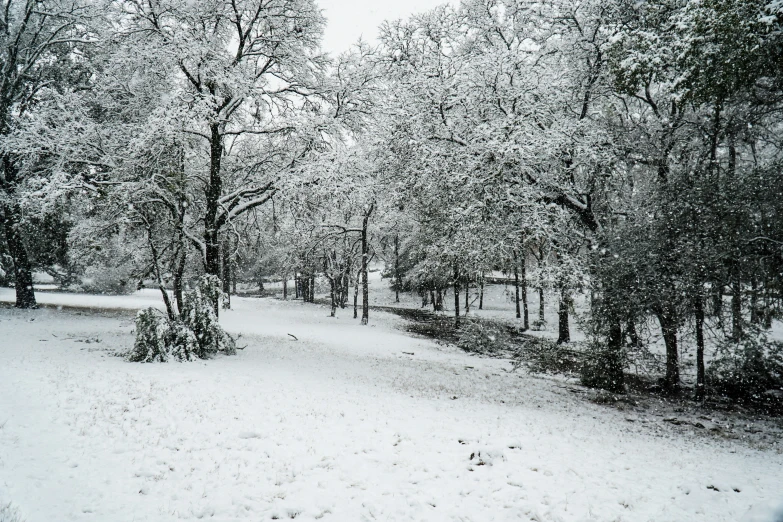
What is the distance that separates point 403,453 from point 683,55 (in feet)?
30.3

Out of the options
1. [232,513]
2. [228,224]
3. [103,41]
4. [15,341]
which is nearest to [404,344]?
[228,224]

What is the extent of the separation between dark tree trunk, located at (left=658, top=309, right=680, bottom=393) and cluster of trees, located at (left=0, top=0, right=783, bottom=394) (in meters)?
0.07

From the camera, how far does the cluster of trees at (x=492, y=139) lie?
8.98m

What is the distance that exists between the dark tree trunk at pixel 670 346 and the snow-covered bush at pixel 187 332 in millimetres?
12669

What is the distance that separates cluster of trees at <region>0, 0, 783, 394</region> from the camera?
8.98m

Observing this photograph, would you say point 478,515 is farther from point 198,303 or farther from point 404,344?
point 404,344

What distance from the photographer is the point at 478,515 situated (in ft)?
16.4

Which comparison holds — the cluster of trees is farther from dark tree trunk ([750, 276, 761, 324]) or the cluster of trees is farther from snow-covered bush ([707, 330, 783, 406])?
snow-covered bush ([707, 330, 783, 406])

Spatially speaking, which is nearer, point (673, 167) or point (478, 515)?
point (478, 515)

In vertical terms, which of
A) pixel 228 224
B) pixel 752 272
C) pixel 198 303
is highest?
pixel 228 224

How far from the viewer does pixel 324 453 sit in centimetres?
625

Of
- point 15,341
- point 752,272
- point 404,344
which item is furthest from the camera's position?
point 404,344

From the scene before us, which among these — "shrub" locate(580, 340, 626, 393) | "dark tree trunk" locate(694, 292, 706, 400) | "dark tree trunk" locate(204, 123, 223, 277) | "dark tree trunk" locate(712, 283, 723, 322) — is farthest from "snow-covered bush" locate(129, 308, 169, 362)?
"dark tree trunk" locate(712, 283, 723, 322)

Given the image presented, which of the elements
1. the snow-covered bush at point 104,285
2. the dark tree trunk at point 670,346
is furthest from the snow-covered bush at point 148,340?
the snow-covered bush at point 104,285
